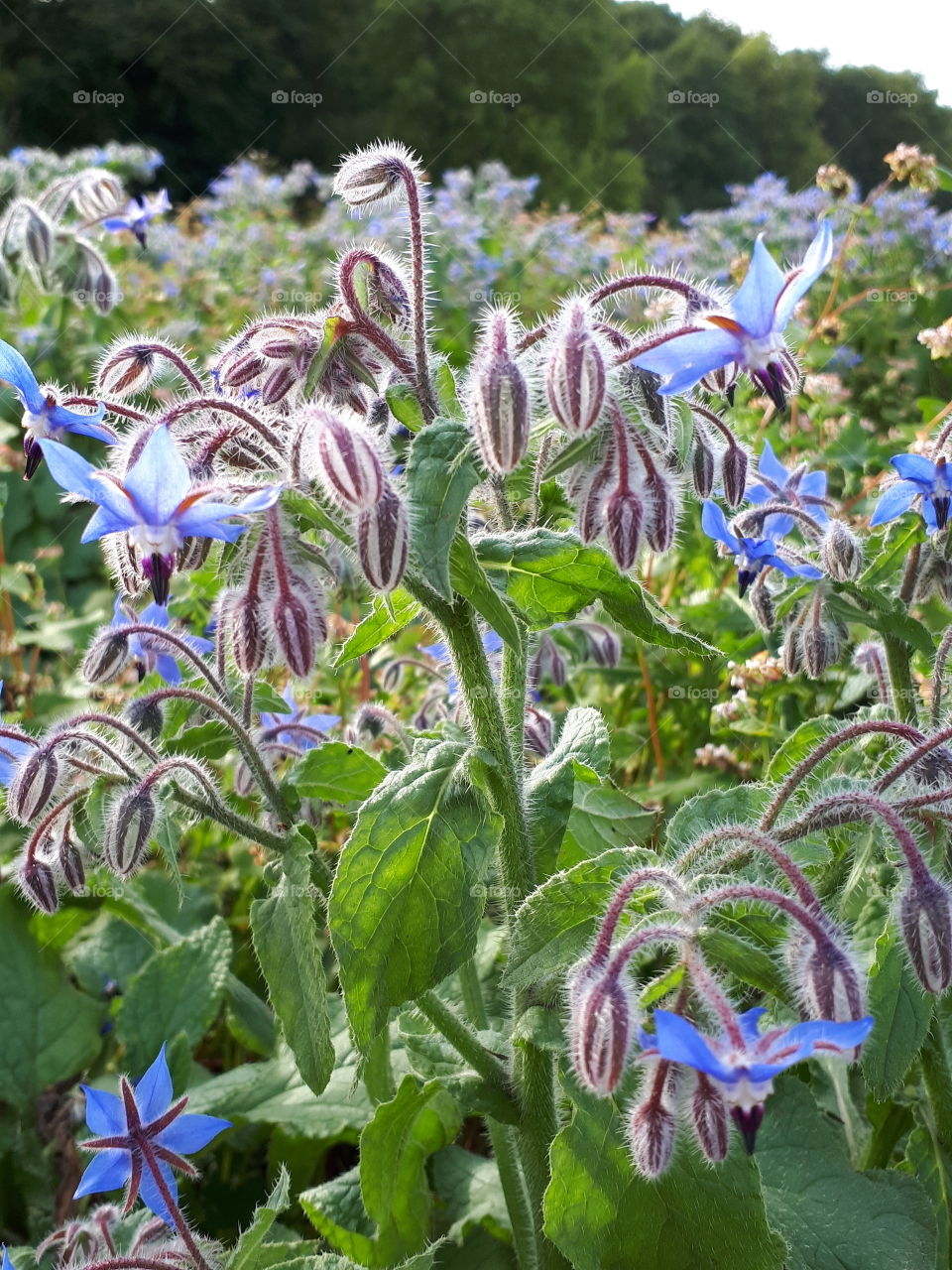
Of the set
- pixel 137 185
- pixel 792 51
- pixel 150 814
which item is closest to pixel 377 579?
pixel 150 814

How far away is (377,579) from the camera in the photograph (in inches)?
38.6

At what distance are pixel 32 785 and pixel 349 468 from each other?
559 millimetres

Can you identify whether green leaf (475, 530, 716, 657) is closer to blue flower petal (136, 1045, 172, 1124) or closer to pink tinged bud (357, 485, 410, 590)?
pink tinged bud (357, 485, 410, 590)

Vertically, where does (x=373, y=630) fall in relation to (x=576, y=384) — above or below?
below

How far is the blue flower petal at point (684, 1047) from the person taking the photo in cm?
82

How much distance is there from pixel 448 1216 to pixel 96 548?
327 centimetres

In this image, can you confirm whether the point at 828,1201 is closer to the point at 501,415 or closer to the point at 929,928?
the point at 929,928

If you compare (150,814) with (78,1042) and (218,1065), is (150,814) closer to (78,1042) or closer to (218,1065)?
(78,1042)

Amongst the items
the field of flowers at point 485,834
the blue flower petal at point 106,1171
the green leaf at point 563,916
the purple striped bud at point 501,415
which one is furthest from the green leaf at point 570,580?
the blue flower petal at point 106,1171

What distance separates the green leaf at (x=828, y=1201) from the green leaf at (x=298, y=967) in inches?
20.9

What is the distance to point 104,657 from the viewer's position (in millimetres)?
1447

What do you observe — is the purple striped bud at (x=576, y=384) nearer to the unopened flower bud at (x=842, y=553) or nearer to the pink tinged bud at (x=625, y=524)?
the pink tinged bud at (x=625, y=524)
